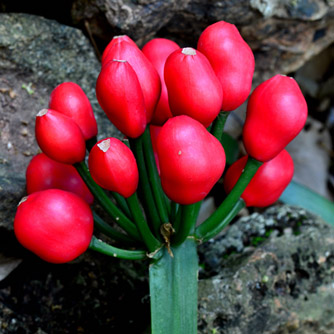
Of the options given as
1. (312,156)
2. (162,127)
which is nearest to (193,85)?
(162,127)

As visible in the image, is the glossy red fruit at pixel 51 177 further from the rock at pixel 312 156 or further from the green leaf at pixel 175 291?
the rock at pixel 312 156

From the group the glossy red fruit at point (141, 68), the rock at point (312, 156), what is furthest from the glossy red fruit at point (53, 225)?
the rock at point (312, 156)

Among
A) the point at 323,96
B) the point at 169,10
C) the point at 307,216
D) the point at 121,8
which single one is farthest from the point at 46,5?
the point at 323,96

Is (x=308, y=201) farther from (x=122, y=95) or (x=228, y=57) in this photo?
(x=122, y=95)

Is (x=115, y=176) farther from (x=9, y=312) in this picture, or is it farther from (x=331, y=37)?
(x=331, y=37)

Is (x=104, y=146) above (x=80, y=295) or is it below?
above

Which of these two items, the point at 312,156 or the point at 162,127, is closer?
the point at 162,127
